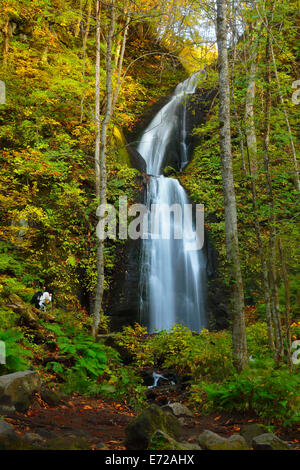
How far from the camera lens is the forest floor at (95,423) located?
11.2 ft

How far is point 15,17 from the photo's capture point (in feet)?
45.3

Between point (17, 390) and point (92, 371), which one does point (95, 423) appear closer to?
point (17, 390)

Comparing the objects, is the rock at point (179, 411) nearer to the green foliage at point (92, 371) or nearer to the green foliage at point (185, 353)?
the green foliage at point (92, 371)

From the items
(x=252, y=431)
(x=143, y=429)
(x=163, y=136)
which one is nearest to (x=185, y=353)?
(x=252, y=431)

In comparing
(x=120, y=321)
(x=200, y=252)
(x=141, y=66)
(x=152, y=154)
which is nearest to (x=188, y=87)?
(x=141, y=66)

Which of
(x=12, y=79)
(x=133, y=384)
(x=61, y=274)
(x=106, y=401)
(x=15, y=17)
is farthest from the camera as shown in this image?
(x=15, y=17)

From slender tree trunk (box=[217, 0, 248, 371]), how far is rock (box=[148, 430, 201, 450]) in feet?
9.91

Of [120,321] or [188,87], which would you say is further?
[188,87]

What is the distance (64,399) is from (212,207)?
35.1ft

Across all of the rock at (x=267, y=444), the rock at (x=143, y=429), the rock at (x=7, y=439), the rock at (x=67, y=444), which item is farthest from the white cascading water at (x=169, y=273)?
the rock at (x=7, y=439)

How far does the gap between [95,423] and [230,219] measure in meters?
4.06

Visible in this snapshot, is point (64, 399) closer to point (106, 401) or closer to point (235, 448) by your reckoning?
point (106, 401)

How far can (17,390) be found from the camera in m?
4.01

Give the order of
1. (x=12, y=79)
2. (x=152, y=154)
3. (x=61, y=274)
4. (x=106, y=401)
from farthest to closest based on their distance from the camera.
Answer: (x=152, y=154) < (x=12, y=79) < (x=61, y=274) < (x=106, y=401)
